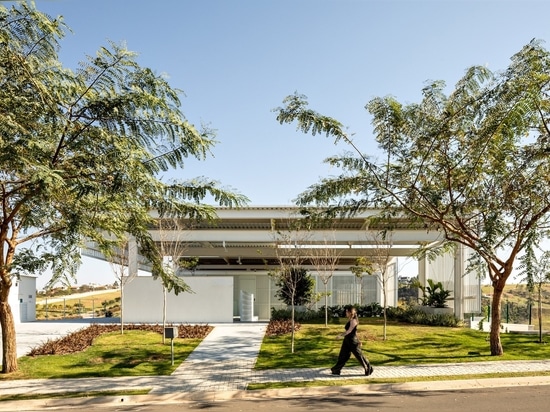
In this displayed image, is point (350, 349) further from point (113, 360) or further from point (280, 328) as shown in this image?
point (280, 328)

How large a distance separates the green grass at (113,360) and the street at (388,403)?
272 cm

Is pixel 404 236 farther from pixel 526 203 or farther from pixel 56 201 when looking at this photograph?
pixel 56 201

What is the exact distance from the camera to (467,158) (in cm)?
1263

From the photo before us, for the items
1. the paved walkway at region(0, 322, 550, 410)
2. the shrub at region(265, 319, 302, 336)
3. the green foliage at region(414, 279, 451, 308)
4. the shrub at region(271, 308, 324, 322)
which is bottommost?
the paved walkway at region(0, 322, 550, 410)

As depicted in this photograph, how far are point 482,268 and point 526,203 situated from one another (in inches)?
121

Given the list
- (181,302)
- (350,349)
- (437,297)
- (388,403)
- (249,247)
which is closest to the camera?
(388,403)

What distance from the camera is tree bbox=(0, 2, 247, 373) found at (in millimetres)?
8906

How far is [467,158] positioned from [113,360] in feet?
37.2

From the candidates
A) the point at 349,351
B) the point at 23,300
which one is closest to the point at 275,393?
the point at 349,351

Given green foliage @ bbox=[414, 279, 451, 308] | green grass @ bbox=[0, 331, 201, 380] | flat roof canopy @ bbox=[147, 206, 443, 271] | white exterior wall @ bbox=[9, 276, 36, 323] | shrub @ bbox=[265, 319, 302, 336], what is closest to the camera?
green grass @ bbox=[0, 331, 201, 380]

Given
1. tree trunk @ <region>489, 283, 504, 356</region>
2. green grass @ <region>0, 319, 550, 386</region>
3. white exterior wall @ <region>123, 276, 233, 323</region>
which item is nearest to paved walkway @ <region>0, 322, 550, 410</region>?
green grass @ <region>0, 319, 550, 386</region>

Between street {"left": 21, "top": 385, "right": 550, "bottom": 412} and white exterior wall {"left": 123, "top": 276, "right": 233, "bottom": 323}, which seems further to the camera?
white exterior wall {"left": 123, "top": 276, "right": 233, "bottom": 323}

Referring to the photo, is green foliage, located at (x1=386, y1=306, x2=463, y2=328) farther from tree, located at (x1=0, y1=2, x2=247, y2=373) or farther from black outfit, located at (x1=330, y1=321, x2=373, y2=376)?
tree, located at (x1=0, y1=2, x2=247, y2=373)

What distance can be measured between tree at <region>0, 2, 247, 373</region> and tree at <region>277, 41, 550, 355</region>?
10.6 feet
